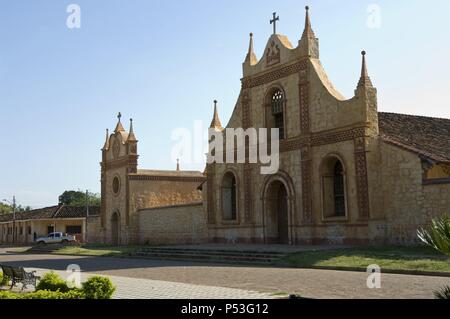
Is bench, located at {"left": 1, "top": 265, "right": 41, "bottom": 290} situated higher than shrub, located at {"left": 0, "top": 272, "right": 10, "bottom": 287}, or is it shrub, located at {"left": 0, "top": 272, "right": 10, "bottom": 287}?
bench, located at {"left": 1, "top": 265, "right": 41, "bottom": 290}

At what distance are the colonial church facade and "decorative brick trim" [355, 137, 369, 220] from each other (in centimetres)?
4

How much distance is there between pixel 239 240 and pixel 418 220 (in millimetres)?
11388

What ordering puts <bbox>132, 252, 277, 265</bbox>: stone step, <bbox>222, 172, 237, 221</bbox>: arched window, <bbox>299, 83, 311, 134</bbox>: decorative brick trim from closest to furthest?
<bbox>132, 252, 277, 265</bbox>: stone step < <bbox>299, 83, 311, 134</bbox>: decorative brick trim < <bbox>222, 172, 237, 221</bbox>: arched window

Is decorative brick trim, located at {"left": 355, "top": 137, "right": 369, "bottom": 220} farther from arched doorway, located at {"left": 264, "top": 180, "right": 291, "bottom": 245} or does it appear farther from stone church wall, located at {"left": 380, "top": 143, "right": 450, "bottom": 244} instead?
arched doorway, located at {"left": 264, "top": 180, "right": 291, "bottom": 245}

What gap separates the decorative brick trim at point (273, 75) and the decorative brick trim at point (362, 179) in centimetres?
571

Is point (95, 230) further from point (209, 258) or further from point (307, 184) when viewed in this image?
point (307, 184)

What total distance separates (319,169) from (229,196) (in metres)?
8.34

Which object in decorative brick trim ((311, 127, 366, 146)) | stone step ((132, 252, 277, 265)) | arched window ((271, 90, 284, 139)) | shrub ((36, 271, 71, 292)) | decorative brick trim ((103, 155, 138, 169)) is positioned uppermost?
arched window ((271, 90, 284, 139))

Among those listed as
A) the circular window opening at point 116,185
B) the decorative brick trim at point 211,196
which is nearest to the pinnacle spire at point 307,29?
the decorative brick trim at point 211,196

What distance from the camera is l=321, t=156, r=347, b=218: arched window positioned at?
25344 mm

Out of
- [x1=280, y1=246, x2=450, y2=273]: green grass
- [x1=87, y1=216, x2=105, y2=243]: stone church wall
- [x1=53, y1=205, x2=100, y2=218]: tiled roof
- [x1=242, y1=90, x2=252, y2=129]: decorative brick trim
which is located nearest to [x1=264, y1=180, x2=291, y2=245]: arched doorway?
[x1=242, y1=90, x2=252, y2=129]: decorative brick trim

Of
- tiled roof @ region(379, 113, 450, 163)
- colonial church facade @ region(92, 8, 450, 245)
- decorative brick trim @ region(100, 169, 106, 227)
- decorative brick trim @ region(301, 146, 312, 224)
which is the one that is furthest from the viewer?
decorative brick trim @ region(100, 169, 106, 227)

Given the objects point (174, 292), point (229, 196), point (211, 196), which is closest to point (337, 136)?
point (229, 196)
